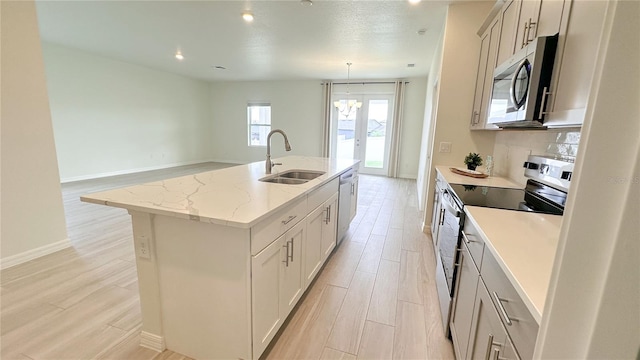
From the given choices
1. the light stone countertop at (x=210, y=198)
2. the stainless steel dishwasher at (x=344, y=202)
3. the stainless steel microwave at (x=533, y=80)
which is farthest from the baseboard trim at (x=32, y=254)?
the stainless steel microwave at (x=533, y=80)

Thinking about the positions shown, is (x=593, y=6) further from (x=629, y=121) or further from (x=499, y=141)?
(x=499, y=141)

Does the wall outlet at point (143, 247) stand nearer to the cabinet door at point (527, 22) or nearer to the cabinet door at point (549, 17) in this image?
the cabinet door at point (549, 17)

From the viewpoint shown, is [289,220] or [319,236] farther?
[319,236]

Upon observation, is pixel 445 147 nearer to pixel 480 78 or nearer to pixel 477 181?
pixel 480 78

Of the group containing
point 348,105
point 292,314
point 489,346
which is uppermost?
point 348,105

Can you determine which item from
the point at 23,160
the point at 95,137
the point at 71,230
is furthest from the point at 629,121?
the point at 95,137

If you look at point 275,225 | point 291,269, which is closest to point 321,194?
point 291,269

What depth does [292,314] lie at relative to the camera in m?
1.86

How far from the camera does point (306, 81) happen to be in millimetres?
7984

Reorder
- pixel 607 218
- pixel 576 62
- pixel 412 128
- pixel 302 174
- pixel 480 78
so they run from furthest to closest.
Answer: pixel 412 128, pixel 480 78, pixel 302 174, pixel 576 62, pixel 607 218

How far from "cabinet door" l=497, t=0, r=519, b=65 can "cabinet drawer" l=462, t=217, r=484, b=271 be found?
1436 mm

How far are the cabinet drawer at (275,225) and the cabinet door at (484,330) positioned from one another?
962 millimetres

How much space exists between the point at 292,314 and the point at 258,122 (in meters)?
7.77

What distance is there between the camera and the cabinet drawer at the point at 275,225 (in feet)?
4.17
